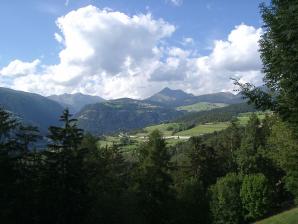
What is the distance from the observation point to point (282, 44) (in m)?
18.0

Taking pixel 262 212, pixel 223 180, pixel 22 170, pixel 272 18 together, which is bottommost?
pixel 262 212

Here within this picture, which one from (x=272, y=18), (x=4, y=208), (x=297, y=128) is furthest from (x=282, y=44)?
(x=4, y=208)

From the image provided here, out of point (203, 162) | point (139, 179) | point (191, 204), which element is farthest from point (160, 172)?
point (203, 162)

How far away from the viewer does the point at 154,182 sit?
55875 mm

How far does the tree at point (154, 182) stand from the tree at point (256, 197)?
12.6m

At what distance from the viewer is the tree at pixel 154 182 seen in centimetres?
5581

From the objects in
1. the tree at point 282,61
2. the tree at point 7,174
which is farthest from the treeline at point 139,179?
the tree at point 282,61

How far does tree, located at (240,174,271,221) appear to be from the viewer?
6269 centimetres

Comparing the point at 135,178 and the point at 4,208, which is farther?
the point at 135,178

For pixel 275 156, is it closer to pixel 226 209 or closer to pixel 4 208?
pixel 226 209

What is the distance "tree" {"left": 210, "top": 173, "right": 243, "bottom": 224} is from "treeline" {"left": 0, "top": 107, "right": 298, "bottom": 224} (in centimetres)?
14

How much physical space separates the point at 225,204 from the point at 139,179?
14920 mm

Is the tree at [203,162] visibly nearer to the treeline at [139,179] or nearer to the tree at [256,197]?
the treeline at [139,179]

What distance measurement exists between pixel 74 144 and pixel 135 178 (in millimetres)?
16397
